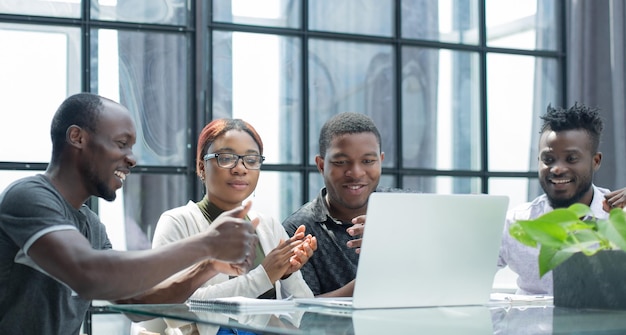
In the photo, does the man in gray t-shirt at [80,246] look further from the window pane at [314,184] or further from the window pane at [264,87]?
the window pane at [314,184]

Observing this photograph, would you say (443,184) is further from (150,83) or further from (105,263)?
(105,263)

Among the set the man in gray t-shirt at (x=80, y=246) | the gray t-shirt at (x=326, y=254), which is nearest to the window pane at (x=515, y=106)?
the gray t-shirt at (x=326, y=254)

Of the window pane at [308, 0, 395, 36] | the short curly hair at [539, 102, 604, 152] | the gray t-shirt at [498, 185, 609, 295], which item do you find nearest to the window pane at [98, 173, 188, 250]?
the window pane at [308, 0, 395, 36]

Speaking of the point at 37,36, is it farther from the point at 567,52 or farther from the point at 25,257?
the point at 567,52

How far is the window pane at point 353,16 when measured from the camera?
4594 millimetres

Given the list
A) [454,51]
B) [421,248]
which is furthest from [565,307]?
[454,51]

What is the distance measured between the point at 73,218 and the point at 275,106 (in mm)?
2240

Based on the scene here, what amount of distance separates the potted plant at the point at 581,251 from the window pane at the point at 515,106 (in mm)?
2729

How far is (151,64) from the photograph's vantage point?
4262 mm

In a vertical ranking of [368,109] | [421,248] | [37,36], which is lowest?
[421,248]

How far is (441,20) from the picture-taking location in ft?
15.9

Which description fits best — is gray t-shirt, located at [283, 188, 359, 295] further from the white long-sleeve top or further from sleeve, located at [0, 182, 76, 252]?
sleeve, located at [0, 182, 76, 252]

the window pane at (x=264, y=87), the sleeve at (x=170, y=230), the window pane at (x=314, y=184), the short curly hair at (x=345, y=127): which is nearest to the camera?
the sleeve at (x=170, y=230)

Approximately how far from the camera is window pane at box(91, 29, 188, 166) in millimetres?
4172
